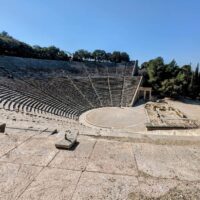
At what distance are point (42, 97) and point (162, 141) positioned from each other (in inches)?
749

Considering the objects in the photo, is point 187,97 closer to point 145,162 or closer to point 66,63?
point 66,63

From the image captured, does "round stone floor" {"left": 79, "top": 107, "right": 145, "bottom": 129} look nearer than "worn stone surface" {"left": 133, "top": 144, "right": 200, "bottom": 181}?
No

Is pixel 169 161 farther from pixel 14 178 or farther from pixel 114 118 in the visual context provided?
pixel 114 118

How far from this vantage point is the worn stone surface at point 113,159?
298cm

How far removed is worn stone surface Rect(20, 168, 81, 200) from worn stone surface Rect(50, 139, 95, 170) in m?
0.17

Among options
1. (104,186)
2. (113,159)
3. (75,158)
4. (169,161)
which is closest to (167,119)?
(169,161)

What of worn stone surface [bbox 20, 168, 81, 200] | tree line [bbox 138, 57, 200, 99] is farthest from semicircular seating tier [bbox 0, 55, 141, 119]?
worn stone surface [bbox 20, 168, 81, 200]

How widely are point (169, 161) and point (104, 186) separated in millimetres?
1386

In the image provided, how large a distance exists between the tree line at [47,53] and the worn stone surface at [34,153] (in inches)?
1469

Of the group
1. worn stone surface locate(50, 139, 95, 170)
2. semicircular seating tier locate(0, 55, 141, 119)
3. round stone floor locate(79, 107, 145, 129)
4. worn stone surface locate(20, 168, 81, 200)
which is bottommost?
round stone floor locate(79, 107, 145, 129)

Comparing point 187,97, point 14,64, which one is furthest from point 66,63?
point 187,97

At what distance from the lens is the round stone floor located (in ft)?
62.4

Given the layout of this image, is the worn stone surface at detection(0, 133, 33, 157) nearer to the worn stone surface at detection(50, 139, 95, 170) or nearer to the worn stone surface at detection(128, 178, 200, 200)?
the worn stone surface at detection(50, 139, 95, 170)

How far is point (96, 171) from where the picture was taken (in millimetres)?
2916
